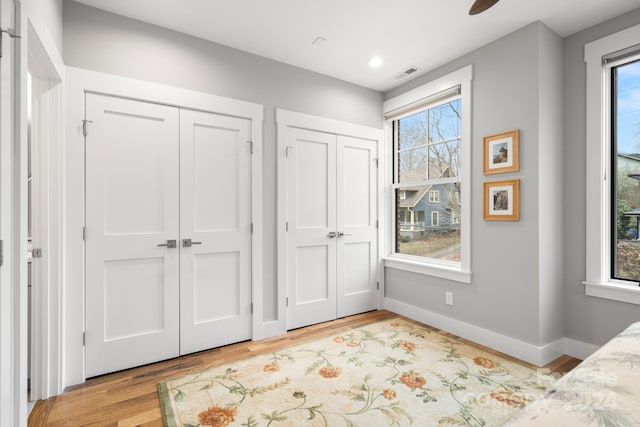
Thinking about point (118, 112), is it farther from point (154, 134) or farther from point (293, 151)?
point (293, 151)

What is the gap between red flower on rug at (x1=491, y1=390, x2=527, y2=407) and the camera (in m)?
1.91

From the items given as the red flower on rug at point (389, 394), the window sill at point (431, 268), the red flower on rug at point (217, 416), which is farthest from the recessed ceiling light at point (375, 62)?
the red flower on rug at point (217, 416)

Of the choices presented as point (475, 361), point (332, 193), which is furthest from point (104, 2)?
point (475, 361)

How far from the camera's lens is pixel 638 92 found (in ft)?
7.72

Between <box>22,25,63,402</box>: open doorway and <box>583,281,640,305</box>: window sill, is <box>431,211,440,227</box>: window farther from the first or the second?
<box>22,25,63,402</box>: open doorway

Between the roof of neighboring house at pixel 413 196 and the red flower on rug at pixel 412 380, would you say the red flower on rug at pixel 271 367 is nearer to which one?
the red flower on rug at pixel 412 380

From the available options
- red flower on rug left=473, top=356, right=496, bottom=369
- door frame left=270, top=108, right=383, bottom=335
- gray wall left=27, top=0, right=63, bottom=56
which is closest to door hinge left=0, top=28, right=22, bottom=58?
gray wall left=27, top=0, right=63, bottom=56

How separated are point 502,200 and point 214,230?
249cm

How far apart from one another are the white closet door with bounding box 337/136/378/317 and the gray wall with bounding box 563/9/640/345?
1.83 meters

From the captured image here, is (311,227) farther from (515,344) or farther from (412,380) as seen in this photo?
(515,344)

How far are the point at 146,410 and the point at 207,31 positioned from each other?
280cm

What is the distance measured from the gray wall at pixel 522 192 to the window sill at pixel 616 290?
0.22m

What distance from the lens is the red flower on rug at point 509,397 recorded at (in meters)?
1.91

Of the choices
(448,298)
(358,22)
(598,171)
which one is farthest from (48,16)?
(598,171)
